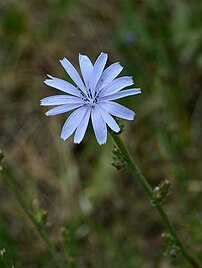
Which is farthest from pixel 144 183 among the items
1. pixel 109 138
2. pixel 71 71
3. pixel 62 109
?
pixel 109 138

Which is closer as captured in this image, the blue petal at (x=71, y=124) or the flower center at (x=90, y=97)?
the blue petal at (x=71, y=124)

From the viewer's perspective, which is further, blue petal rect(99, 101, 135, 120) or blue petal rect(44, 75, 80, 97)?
blue petal rect(44, 75, 80, 97)

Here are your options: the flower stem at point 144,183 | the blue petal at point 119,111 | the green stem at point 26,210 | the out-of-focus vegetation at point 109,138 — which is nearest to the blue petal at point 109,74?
the blue petal at point 119,111

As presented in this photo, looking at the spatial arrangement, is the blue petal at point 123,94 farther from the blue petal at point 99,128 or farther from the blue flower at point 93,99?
the blue petal at point 99,128

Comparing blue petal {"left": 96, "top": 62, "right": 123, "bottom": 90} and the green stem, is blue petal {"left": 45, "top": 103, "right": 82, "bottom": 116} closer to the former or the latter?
blue petal {"left": 96, "top": 62, "right": 123, "bottom": 90}

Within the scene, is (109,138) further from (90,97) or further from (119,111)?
(119,111)

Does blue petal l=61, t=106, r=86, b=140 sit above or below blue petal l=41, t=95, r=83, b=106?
below

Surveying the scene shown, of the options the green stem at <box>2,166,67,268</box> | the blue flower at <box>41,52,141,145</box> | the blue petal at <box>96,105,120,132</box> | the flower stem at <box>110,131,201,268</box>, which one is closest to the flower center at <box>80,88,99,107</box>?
the blue flower at <box>41,52,141,145</box>
